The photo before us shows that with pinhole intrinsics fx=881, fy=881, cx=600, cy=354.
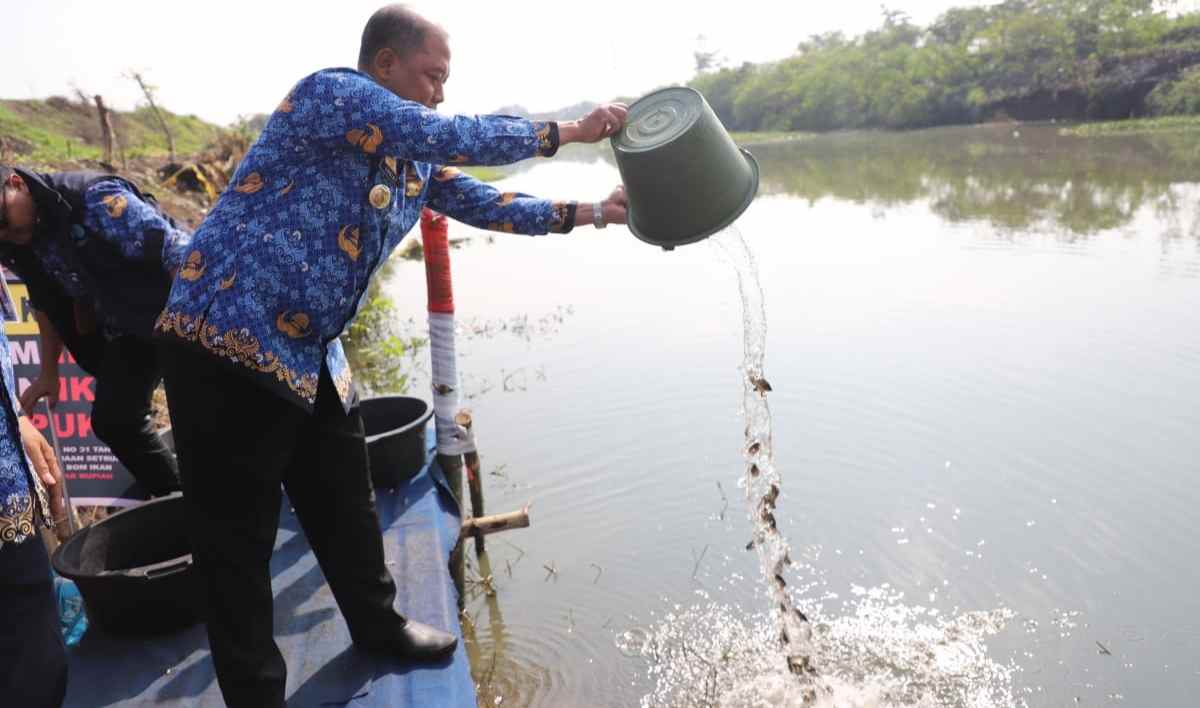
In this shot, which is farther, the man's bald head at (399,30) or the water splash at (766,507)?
the water splash at (766,507)

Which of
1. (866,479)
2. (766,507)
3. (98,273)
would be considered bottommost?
(866,479)

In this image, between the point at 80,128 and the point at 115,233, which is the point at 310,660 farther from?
the point at 80,128

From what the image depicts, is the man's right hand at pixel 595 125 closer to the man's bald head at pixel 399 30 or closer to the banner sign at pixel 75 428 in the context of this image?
the man's bald head at pixel 399 30

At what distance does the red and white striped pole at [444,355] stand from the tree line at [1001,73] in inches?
1093

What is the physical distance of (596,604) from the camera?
11.7 ft

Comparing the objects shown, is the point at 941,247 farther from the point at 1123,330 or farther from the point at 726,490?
the point at 726,490

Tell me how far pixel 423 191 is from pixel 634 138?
0.49 metres

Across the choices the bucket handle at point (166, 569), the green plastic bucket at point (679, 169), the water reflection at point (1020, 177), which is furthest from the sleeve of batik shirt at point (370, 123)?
the water reflection at point (1020, 177)

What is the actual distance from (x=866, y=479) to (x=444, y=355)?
2228 mm

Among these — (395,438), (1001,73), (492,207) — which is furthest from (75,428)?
(1001,73)

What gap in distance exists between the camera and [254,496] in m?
1.75

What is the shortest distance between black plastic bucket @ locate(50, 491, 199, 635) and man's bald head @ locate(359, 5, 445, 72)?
1.35m

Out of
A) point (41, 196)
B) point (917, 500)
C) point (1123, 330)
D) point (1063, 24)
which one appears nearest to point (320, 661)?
point (41, 196)

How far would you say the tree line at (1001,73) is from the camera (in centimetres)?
2916
